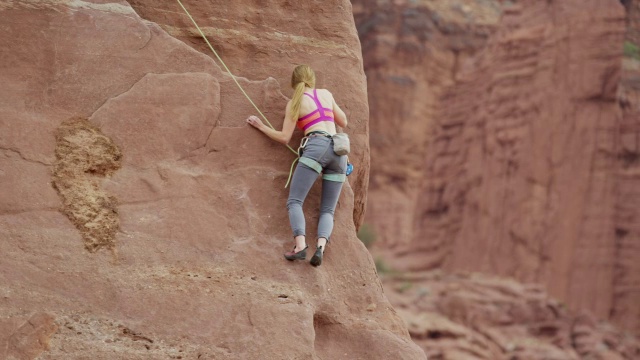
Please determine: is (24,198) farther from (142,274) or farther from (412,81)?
(412,81)

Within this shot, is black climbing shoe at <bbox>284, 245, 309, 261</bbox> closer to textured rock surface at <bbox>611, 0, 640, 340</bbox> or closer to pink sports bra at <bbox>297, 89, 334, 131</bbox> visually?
pink sports bra at <bbox>297, 89, 334, 131</bbox>

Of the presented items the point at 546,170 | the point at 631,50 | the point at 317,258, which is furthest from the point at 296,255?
the point at 631,50

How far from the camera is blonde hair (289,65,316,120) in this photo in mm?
8844

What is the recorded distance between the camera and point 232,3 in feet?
31.9

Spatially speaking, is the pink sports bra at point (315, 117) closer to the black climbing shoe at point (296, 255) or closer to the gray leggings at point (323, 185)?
the gray leggings at point (323, 185)

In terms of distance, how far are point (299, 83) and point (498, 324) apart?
24526 millimetres

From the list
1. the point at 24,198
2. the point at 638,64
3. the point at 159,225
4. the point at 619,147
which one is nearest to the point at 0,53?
the point at 24,198

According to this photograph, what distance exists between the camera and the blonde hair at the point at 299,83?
884 cm

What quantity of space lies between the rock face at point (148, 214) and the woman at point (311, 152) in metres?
0.15

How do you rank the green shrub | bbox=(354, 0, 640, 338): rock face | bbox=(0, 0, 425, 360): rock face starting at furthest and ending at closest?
the green shrub, bbox=(354, 0, 640, 338): rock face, bbox=(0, 0, 425, 360): rock face

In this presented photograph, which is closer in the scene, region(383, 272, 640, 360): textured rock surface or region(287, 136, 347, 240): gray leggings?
region(287, 136, 347, 240): gray leggings

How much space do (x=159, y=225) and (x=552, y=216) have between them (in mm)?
27758

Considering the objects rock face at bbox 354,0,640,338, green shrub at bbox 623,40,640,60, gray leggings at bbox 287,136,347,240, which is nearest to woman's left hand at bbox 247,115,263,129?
gray leggings at bbox 287,136,347,240

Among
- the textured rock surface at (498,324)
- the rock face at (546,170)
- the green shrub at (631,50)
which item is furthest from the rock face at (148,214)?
the green shrub at (631,50)
